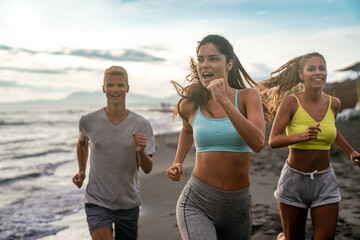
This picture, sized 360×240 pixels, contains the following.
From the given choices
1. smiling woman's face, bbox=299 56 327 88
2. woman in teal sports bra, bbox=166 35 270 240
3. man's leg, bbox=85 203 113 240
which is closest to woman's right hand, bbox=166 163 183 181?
woman in teal sports bra, bbox=166 35 270 240

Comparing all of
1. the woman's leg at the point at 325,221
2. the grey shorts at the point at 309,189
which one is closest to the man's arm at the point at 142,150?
the grey shorts at the point at 309,189

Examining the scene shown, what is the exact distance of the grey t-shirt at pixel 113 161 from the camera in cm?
341

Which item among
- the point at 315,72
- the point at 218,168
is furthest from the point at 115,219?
the point at 315,72

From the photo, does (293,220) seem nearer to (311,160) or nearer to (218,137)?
(311,160)

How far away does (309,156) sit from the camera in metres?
3.36

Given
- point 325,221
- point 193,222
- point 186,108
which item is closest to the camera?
point 193,222

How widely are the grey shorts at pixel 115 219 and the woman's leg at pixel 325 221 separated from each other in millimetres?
1632

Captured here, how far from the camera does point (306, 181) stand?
3.32 metres

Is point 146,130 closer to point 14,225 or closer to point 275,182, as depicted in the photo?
point 14,225

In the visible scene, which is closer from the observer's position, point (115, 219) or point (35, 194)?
point (115, 219)

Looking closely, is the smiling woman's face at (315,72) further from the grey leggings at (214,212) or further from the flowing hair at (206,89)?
the grey leggings at (214,212)

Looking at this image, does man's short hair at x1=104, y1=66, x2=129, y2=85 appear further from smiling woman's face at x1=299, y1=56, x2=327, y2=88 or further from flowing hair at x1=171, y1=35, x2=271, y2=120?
smiling woman's face at x1=299, y1=56, x2=327, y2=88

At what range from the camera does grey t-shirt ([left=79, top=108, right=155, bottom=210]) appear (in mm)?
3414

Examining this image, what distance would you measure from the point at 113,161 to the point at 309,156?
70.7 inches
